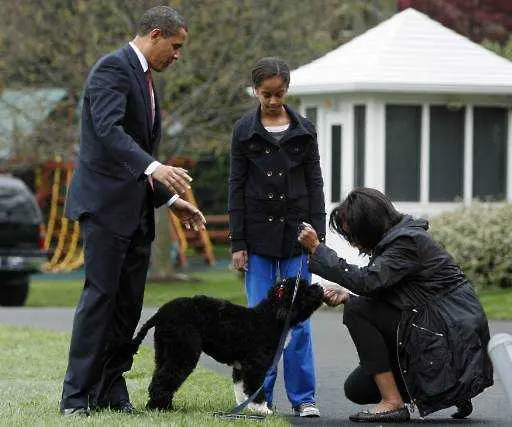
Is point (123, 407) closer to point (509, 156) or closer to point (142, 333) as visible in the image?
point (142, 333)

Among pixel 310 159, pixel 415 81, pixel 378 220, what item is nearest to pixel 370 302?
pixel 378 220

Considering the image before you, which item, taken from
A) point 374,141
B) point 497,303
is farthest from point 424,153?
point 497,303

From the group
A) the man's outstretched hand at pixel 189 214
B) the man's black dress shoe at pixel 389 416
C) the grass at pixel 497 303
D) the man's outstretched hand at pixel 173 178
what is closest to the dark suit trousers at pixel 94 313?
the man's outstretched hand at pixel 189 214

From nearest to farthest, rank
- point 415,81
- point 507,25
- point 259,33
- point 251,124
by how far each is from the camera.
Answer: point 251,124 < point 415,81 < point 259,33 < point 507,25

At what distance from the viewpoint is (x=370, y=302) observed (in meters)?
7.96

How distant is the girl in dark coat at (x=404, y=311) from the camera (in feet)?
25.2

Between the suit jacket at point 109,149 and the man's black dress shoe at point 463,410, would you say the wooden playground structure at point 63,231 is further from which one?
the suit jacket at point 109,149

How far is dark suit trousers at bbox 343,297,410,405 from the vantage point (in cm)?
788

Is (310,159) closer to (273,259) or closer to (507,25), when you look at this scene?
(273,259)

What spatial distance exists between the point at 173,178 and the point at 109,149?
504 mm

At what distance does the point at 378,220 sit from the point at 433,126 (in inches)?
407

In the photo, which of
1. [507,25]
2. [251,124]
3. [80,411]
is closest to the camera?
[80,411]

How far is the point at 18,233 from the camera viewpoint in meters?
19.9

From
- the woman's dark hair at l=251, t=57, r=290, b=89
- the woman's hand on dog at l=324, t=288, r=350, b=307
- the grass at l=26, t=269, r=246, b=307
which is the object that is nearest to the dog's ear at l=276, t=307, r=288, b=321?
the woman's hand on dog at l=324, t=288, r=350, b=307
